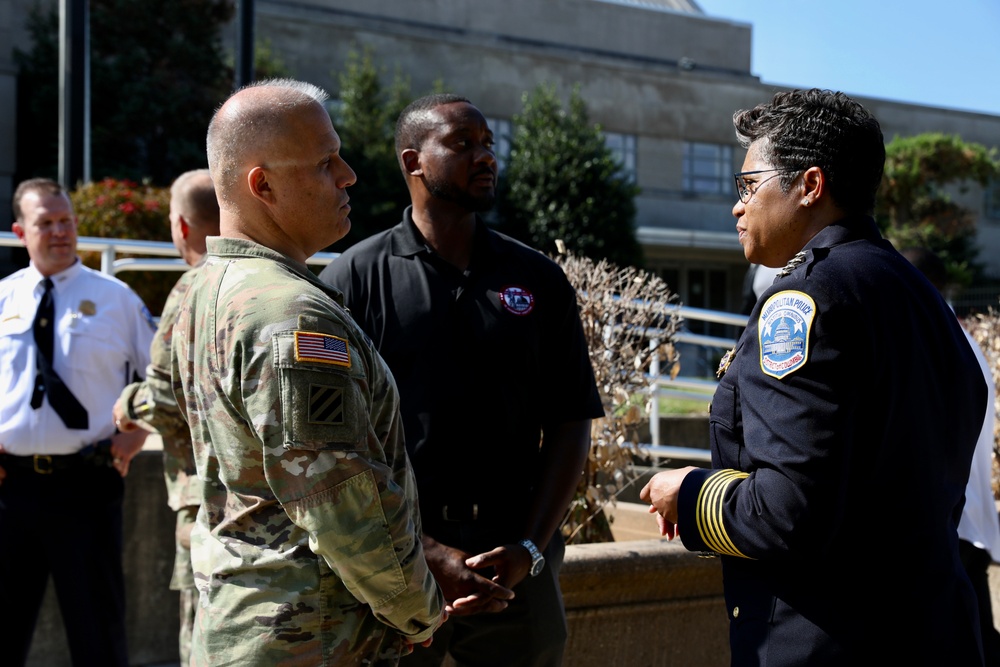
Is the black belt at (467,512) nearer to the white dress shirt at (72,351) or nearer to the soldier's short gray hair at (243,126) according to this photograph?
the soldier's short gray hair at (243,126)

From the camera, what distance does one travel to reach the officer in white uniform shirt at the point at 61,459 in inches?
176

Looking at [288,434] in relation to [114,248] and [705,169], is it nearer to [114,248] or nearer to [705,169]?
[114,248]

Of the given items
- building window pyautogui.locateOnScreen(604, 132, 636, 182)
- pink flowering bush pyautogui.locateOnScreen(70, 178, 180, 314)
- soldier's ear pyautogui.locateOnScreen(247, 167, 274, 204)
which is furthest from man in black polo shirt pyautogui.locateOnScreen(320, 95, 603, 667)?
building window pyautogui.locateOnScreen(604, 132, 636, 182)

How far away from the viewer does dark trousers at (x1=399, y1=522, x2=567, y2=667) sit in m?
3.12

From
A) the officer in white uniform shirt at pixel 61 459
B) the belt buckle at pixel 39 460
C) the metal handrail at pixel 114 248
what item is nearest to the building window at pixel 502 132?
the metal handrail at pixel 114 248

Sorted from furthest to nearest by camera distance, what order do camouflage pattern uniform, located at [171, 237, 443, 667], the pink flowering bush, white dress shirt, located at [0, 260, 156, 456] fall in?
1. the pink flowering bush
2. white dress shirt, located at [0, 260, 156, 456]
3. camouflage pattern uniform, located at [171, 237, 443, 667]

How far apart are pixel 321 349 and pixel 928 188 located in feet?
99.3

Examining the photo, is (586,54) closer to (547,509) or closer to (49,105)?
(49,105)

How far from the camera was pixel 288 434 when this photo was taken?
2072 millimetres

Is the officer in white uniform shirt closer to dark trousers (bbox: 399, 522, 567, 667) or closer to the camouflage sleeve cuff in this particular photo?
the camouflage sleeve cuff

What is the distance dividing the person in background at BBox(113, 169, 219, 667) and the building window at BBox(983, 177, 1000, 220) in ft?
121

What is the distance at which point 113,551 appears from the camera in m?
4.60

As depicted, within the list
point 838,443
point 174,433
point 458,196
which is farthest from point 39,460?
point 838,443

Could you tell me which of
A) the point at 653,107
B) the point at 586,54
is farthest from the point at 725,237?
the point at 586,54
